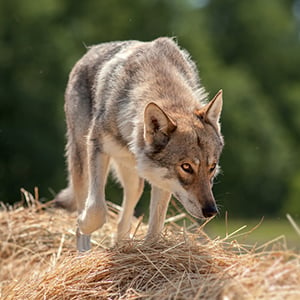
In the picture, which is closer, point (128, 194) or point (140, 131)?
point (140, 131)

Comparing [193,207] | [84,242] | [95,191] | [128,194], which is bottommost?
[84,242]

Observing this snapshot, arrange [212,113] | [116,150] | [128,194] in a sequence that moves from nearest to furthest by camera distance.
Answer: [212,113] < [116,150] < [128,194]

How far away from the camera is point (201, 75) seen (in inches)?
1617

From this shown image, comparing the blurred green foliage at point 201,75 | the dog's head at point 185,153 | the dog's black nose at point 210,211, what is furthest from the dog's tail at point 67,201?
the blurred green foliage at point 201,75

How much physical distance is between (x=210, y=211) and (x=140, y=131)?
115cm

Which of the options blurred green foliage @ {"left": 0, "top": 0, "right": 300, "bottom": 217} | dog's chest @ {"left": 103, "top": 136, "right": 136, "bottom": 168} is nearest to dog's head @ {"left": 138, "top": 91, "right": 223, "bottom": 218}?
dog's chest @ {"left": 103, "top": 136, "right": 136, "bottom": 168}

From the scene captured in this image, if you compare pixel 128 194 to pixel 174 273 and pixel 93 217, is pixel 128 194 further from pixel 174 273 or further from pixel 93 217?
pixel 174 273

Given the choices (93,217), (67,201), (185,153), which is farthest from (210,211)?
(67,201)

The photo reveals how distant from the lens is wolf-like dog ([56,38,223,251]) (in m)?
6.47

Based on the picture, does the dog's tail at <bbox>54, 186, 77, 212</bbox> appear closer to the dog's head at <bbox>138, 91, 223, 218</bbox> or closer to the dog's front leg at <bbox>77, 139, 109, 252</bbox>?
the dog's front leg at <bbox>77, 139, 109, 252</bbox>

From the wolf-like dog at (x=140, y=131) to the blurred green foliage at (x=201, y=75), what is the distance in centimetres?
1774

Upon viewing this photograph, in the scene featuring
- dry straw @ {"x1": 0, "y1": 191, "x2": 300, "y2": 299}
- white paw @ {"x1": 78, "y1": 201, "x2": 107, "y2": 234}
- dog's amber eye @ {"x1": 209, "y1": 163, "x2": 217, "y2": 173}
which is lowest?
white paw @ {"x1": 78, "y1": 201, "x2": 107, "y2": 234}

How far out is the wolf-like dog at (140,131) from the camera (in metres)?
6.47

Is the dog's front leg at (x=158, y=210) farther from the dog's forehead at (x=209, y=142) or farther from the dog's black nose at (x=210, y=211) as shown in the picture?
the dog's black nose at (x=210, y=211)
